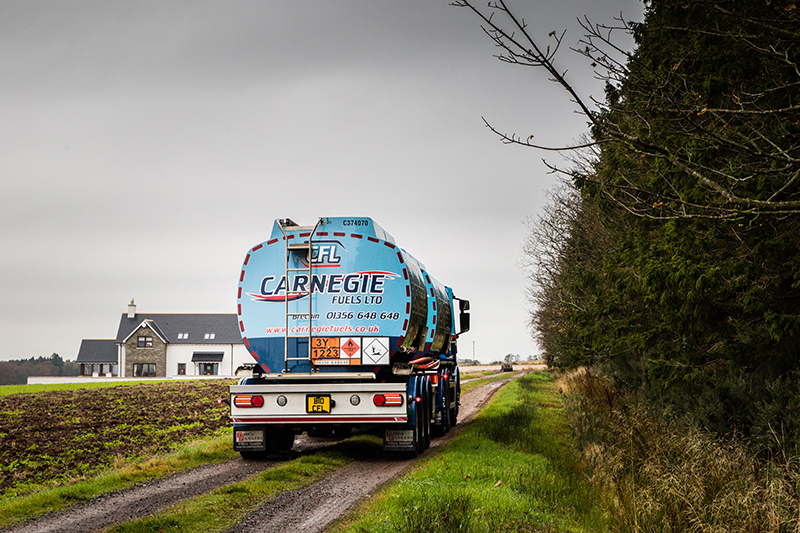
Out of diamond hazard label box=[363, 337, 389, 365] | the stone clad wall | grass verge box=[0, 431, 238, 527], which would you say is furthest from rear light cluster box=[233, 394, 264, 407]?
the stone clad wall

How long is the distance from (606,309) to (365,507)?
755 cm

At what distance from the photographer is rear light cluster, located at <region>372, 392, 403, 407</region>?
35.6 feet

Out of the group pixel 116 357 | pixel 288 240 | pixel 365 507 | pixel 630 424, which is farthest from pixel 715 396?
pixel 116 357

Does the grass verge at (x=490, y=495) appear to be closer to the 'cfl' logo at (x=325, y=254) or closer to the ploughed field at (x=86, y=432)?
the 'cfl' logo at (x=325, y=254)

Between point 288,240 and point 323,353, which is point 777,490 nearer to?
point 323,353

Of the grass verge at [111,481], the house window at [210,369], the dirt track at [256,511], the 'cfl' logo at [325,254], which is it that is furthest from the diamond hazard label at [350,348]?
the house window at [210,369]

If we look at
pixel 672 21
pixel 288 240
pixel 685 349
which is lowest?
pixel 685 349

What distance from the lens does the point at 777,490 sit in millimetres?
7246

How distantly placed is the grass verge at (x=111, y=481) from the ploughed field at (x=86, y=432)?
926mm

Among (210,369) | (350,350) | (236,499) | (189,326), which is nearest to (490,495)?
(236,499)

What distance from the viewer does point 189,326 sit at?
69250 millimetres

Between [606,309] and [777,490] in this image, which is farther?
[606,309]

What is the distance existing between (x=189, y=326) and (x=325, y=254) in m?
61.9

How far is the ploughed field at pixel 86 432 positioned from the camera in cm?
1152
